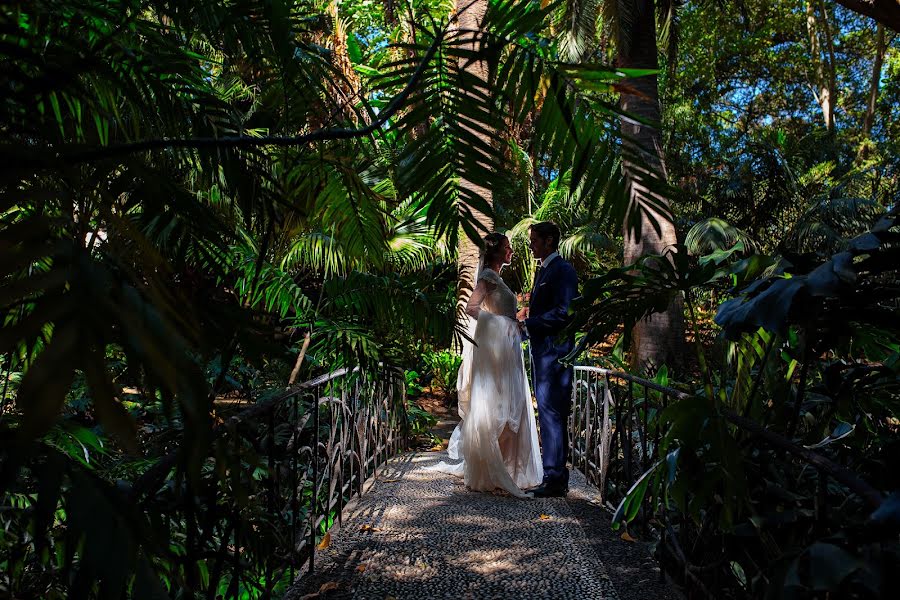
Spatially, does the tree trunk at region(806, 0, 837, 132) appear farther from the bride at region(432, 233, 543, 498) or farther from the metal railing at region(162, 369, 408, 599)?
the metal railing at region(162, 369, 408, 599)

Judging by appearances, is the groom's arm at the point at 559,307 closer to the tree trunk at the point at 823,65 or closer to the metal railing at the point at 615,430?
the metal railing at the point at 615,430

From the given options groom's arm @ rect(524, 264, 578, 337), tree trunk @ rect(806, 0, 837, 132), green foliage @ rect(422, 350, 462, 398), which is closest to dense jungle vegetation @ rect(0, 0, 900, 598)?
groom's arm @ rect(524, 264, 578, 337)

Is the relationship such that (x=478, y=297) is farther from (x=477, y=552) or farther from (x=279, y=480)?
(x=279, y=480)

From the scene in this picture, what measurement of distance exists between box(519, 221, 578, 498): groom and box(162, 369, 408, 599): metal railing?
114 cm

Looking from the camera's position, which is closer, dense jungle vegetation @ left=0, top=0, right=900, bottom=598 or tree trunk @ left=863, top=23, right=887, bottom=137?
dense jungle vegetation @ left=0, top=0, right=900, bottom=598

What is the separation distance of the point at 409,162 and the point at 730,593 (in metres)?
2.23

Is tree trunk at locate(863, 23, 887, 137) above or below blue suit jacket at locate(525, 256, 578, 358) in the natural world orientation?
above

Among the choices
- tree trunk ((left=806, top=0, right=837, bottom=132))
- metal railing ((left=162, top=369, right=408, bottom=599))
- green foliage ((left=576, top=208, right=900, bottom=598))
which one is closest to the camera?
green foliage ((left=576, top=208, right=900, bottom=598))

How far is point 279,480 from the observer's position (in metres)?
3.38

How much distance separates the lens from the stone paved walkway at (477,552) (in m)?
3.41

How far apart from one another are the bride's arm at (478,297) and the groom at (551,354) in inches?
16.0

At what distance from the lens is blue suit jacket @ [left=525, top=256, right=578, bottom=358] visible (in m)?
5.42

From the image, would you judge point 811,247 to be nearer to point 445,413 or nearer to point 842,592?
point 445,413

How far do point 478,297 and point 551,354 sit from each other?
2.54 ft
